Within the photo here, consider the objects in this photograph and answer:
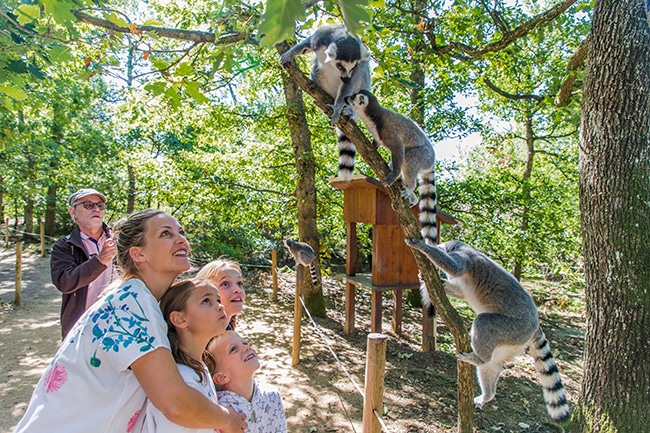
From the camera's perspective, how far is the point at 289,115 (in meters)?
7.29

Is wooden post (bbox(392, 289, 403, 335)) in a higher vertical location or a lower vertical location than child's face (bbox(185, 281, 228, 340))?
lower

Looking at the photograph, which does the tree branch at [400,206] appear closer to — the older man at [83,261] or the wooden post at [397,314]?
the older man at [83,261]

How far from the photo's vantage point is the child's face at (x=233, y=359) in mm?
1932

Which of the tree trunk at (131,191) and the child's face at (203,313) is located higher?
the tree trunk at (131,191)

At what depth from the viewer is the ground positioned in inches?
180

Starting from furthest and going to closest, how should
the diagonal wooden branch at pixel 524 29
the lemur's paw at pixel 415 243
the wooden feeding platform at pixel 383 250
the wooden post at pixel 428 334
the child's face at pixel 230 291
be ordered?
the wooden post at pixel 428 334 < the wooden feeding platform at pixel 383 250 < the diagonal wooden branch at pixel 524 29 < the lemur's paw at pixel 415 243 < the child's face at pixel 230 291

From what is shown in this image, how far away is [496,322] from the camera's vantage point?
3.77m

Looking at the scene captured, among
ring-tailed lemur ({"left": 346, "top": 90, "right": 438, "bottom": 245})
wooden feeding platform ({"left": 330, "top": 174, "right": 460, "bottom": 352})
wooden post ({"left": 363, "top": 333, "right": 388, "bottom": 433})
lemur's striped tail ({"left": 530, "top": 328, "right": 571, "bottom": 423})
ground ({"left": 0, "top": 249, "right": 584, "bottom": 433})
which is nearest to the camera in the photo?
wooden post ({"left": 363, "top": 333, "right": 388, "bottom": 433})

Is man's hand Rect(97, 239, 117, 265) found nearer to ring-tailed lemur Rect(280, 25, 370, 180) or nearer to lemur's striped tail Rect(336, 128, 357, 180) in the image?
ring-tailed lemur Rect(280, 25, 370, 180)

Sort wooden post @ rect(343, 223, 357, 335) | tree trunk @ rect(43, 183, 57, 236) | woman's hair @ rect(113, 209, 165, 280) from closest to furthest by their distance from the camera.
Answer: woman's hair @ rect(113, 209, 165, 280) < wooden post @ rect(343, 223, 357, 335) < tree trunk @ rect(43, 183, 57, 236)

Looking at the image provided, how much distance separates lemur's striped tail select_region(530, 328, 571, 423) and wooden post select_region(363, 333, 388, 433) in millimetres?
2145

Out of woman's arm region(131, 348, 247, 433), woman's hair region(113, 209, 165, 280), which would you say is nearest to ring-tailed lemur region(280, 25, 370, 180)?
woman's hair region(113, 209, 165, 280)

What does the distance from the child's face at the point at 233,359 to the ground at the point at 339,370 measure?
39.5 inches

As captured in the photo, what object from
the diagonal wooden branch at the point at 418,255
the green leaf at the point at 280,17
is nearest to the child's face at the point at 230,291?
the diagonal wooden branch at the point at 418,255
